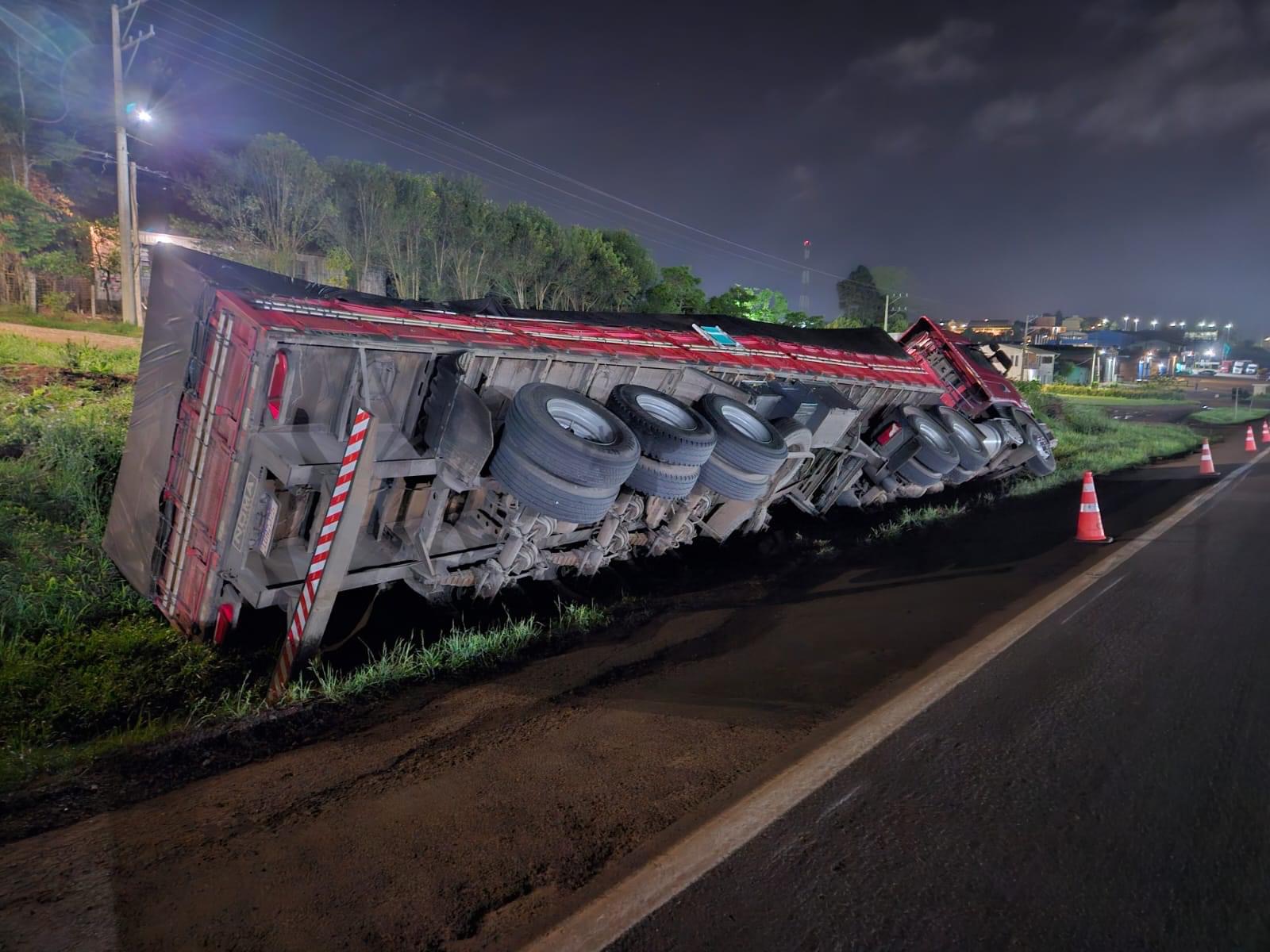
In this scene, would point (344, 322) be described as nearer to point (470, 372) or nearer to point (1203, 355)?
point (470, 372)

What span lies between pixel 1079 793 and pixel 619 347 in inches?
176

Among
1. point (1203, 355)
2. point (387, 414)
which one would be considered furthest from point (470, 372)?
point (1203, 355)

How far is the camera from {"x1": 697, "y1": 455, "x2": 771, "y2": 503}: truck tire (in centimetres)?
625

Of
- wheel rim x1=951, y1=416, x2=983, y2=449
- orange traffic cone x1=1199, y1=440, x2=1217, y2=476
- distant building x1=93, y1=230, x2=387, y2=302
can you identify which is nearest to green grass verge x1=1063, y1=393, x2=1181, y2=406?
orange traffic cone x1=1199, y1=440, x2=1217, y2=476

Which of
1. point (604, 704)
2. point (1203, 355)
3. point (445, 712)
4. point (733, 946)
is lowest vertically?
point (445, 712)

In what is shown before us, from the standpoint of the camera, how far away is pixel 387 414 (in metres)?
4.93

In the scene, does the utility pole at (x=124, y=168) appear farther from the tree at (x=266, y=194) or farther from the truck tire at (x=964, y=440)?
the truck tire at (x=964, y=440)

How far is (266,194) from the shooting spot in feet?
71.0

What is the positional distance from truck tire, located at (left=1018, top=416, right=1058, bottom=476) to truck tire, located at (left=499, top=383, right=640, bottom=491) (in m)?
10.3

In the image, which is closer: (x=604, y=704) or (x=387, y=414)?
(x=604, y=704)

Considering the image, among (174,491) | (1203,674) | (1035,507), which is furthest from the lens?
(1035,507)

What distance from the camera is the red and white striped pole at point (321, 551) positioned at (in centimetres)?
398

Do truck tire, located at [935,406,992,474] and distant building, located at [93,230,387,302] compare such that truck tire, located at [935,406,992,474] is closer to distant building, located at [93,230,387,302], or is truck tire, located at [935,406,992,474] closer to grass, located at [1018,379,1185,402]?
distant building, located at [93,230,387,302]

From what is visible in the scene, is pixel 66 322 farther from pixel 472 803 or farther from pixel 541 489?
pixel 472 803
